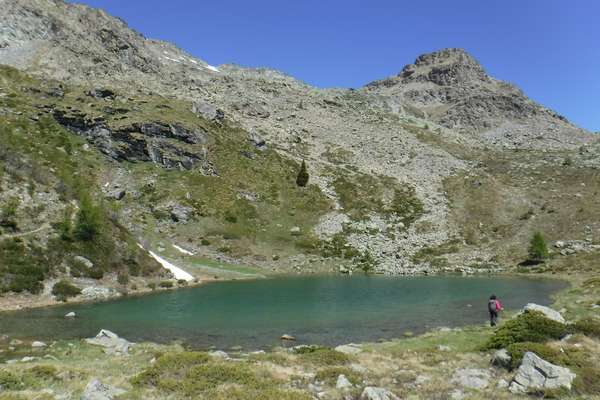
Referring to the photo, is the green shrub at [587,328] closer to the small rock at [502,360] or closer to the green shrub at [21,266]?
the small rock at [502,360]

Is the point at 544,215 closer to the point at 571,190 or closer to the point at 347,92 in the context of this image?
the point at 571,190

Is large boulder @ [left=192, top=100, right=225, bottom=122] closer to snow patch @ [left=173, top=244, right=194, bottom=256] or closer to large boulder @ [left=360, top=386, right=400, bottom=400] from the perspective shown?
snow patch @ [left=173, top=244, right=194, bottom=256]

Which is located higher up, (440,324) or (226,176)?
(226,176)

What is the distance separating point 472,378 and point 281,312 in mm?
24715

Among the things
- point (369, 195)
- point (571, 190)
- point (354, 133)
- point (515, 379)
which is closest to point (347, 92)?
point (354, 133)

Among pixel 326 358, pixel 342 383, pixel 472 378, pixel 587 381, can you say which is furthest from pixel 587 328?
pixel 342 383

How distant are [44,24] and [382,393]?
15729 centimetres

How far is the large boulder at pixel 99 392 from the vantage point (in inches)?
536

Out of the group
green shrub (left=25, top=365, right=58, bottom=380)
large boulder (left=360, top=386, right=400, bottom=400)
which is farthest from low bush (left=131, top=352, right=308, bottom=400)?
green shrub (left=25, top=365, right=58, bottom=380)

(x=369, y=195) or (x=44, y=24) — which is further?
(x=44, y=24)

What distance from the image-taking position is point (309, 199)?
325 ft

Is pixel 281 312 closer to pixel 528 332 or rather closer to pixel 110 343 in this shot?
pixel 110 343

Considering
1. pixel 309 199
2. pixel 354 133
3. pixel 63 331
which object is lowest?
pixel 63 331

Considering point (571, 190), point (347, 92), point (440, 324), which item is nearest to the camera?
point (440, 324)
